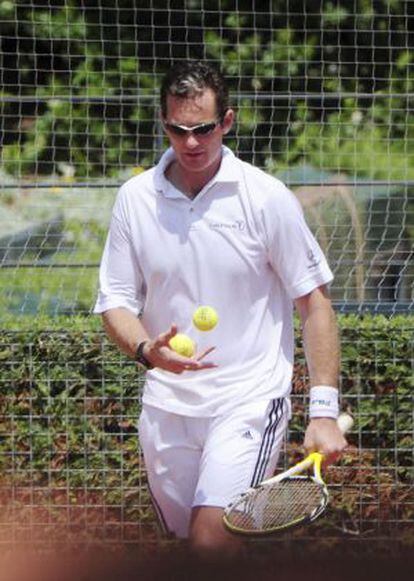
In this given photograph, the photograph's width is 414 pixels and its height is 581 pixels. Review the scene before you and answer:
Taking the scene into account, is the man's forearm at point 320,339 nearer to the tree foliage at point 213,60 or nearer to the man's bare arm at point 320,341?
the man's bare arm at point 320,341

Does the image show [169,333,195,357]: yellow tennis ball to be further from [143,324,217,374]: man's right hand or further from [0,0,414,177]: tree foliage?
[0,0,414,177]: tree foliage

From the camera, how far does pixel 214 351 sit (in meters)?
4.03

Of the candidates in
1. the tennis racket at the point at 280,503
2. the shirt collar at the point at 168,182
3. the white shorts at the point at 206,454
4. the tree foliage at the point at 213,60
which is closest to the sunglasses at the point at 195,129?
the shirt collar at the point at 168,182

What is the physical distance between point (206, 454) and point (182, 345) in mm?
324

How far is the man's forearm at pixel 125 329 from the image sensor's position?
4031 mm

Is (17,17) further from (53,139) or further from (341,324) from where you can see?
(341,324)

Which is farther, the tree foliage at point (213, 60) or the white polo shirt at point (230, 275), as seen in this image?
the tree foliage at point (213, 60)

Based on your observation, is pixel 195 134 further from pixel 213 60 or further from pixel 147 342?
pixel 213 60

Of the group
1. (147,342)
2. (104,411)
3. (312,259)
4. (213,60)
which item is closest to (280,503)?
(147,342)

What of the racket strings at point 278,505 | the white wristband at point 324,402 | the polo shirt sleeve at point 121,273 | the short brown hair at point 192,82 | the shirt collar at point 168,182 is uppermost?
the short brown hair at point 192,82

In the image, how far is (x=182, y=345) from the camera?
391 centimetres

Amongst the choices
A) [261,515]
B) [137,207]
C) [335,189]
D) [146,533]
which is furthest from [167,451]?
[335,189]

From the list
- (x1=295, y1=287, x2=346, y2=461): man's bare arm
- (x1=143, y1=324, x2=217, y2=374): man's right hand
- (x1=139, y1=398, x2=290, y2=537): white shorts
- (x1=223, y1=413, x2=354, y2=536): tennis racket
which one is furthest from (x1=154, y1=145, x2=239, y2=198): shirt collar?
(x1=223, y1=413, x2=354, y2=536): tennis racket

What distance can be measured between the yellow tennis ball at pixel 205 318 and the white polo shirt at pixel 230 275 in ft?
0.17
